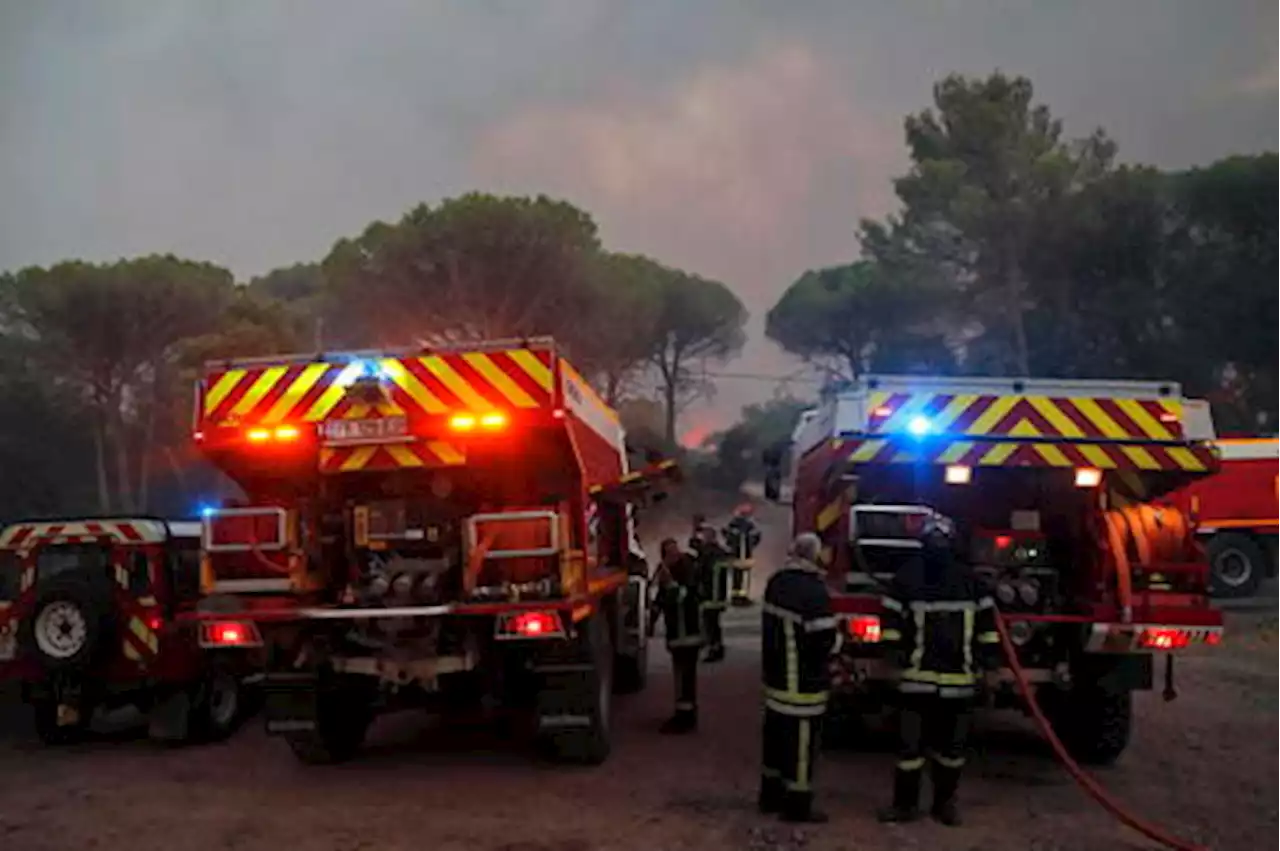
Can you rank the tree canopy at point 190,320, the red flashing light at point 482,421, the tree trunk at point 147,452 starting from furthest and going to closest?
1. the tree trunk at point 147,452
2. the tree canopy at point 190,320
3. the red flashing light at point 482,421

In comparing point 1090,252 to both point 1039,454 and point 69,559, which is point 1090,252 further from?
point 69,559

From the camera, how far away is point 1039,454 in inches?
328

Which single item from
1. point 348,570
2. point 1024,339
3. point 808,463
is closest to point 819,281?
point 1024,339

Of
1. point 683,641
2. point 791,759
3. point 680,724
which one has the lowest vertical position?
point 680,724

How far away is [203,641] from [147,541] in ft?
6.69

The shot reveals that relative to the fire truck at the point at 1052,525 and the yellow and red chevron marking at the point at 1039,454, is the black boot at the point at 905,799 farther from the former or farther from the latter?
the yellow and red chevron marking at the point at 1039,454

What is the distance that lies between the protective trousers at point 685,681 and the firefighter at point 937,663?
115 inches

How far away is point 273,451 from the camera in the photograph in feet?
28.2

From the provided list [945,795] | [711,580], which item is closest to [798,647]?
[945,795]

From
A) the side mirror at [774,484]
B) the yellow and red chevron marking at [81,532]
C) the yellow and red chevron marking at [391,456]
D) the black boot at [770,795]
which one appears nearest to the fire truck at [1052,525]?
the black boot at [770,795]

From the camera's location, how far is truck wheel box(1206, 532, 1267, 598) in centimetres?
2103

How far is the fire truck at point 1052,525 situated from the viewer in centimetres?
819

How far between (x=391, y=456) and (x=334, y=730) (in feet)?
6.45

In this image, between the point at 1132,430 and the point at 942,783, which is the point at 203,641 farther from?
the point at 1132,430
